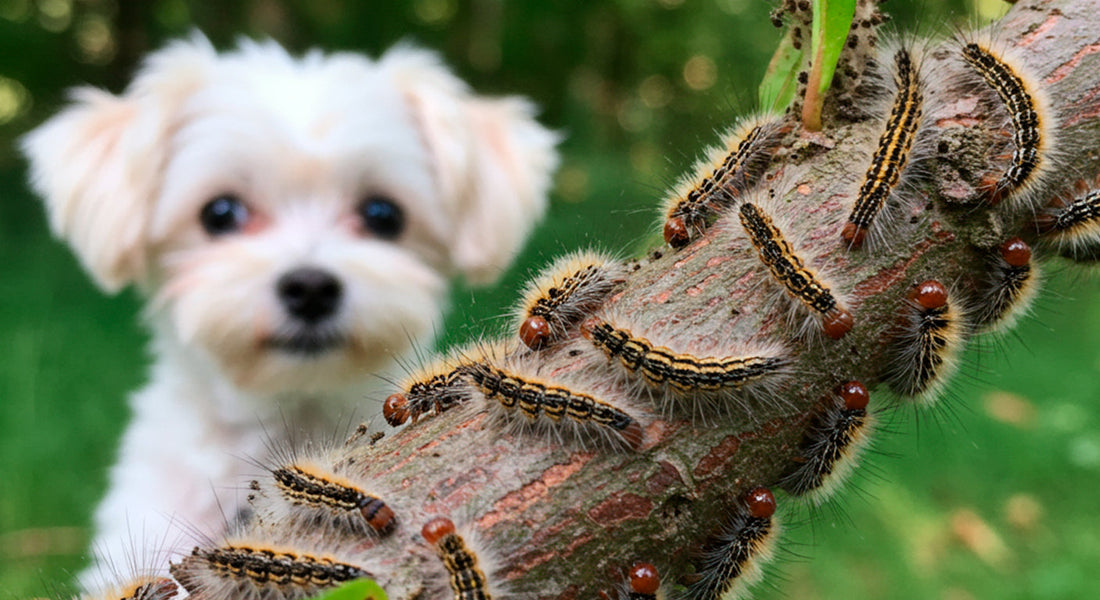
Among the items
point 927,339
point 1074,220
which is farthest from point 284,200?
point 1074,220

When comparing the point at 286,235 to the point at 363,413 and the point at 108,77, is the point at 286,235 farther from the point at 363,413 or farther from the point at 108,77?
the point at 108,77

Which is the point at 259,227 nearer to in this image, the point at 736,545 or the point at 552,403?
the point at 552,403

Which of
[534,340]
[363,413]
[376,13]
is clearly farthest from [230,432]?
[376,13]

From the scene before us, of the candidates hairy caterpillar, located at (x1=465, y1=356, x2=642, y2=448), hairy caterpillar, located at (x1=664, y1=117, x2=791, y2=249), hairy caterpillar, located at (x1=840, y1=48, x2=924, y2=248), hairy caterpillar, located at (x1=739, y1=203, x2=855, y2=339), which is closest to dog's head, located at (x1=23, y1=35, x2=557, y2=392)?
hairy caterpillar, located at (x1=664, y1=117, x2=791, y2=249)

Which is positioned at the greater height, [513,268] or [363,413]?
[513,268]

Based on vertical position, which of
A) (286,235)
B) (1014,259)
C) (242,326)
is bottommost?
(1014,259)

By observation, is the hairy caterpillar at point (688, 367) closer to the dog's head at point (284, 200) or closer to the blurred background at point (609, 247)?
the blurred background at point (609, 247)

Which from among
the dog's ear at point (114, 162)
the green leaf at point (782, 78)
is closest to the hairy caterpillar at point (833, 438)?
the green leaf at point (782, 78)
